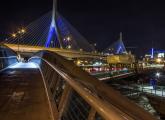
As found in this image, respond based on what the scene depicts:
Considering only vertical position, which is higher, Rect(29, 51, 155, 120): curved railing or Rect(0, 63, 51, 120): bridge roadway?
Rect(29, 51, 155, 120): curved railing

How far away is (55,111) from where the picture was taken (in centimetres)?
571

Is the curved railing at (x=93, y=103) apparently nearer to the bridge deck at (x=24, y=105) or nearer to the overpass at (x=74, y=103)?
the overpass at (x=74, y=103)

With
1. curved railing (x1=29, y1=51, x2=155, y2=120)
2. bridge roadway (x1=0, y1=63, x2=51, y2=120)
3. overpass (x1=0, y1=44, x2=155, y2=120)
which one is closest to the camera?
curved railing (x1=29, y1=51, x2=155, y2=120)

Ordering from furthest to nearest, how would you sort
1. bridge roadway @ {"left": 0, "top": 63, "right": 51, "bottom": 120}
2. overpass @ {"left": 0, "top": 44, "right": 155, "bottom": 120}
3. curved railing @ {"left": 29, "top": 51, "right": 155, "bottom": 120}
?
1. bridge roadway @ {"left": 0, "top": 63, "right": 51, "bottom": 120}
2. overpass @ {"left": 0, "top": 44, "right": 155, "bottom": 120}
3. curved railing @ {"left": 29, "top": 51, "right": 155, "bottom": 120}

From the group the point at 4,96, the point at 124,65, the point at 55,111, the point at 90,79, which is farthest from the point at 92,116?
the point at 124,65

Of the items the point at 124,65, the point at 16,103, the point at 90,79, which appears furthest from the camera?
the point at 124,65

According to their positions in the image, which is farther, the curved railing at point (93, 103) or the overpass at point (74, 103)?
the overpass at point (74, 103)

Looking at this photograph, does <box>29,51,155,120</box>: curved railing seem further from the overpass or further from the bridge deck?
the bridge deck

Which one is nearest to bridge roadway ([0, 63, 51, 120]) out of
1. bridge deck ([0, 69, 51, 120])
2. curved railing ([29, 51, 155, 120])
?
bridge deck ([0, 69, 51, 120])

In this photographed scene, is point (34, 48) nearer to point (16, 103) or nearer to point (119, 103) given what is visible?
point (16, 103)

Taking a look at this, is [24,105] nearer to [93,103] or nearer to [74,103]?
[74,103]

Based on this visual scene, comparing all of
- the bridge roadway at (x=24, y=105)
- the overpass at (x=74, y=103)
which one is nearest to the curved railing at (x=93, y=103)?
the overpass at (x=74, y=103)

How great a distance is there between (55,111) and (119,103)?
2.91 m

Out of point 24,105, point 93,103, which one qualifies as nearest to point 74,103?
point 93,103
